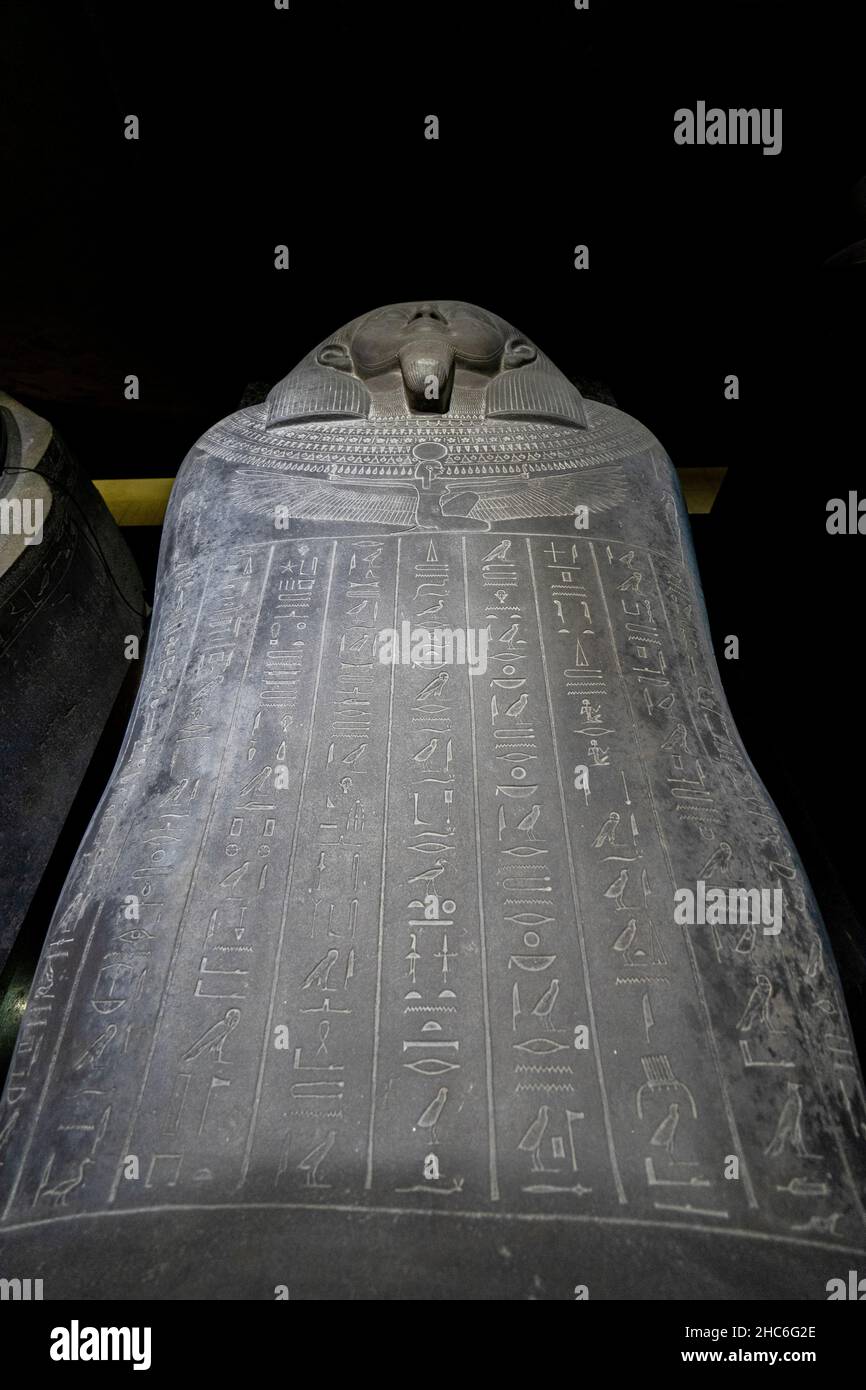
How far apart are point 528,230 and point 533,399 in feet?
4.58

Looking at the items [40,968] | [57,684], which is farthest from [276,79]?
[40,968]

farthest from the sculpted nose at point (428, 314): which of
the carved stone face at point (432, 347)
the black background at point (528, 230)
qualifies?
the black background at point (528, 230)

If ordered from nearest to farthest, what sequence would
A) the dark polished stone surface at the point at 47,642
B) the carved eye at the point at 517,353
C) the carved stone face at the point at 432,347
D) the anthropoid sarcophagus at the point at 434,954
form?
the anthropoid sarcophagus at the point at 434,954 → the dark polished stone surface at the point at 47,642 → the carved stone face at the point at 432,347 → the carved eye at the point at 517,353

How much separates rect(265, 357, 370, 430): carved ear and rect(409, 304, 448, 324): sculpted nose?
373 mm

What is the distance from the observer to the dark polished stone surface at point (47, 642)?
2.74 meters

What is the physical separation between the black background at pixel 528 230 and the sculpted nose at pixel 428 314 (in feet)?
2.51

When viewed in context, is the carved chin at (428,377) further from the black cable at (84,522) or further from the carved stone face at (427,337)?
the black cable at (84,522)

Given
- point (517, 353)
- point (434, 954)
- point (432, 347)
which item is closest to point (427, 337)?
point (432, 347)

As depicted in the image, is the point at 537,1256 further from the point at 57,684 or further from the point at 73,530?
the point at 73,530

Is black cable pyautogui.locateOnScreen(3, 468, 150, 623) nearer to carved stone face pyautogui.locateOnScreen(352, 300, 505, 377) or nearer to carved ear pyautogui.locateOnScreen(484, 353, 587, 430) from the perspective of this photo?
carved stone face pyautogui.locateOnScreen(352, 300, 505, 377)

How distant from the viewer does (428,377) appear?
9.28ft

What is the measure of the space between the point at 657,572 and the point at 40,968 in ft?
5.83

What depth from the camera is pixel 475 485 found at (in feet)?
8.31

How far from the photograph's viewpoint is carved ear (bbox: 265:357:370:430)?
2.84 metres
